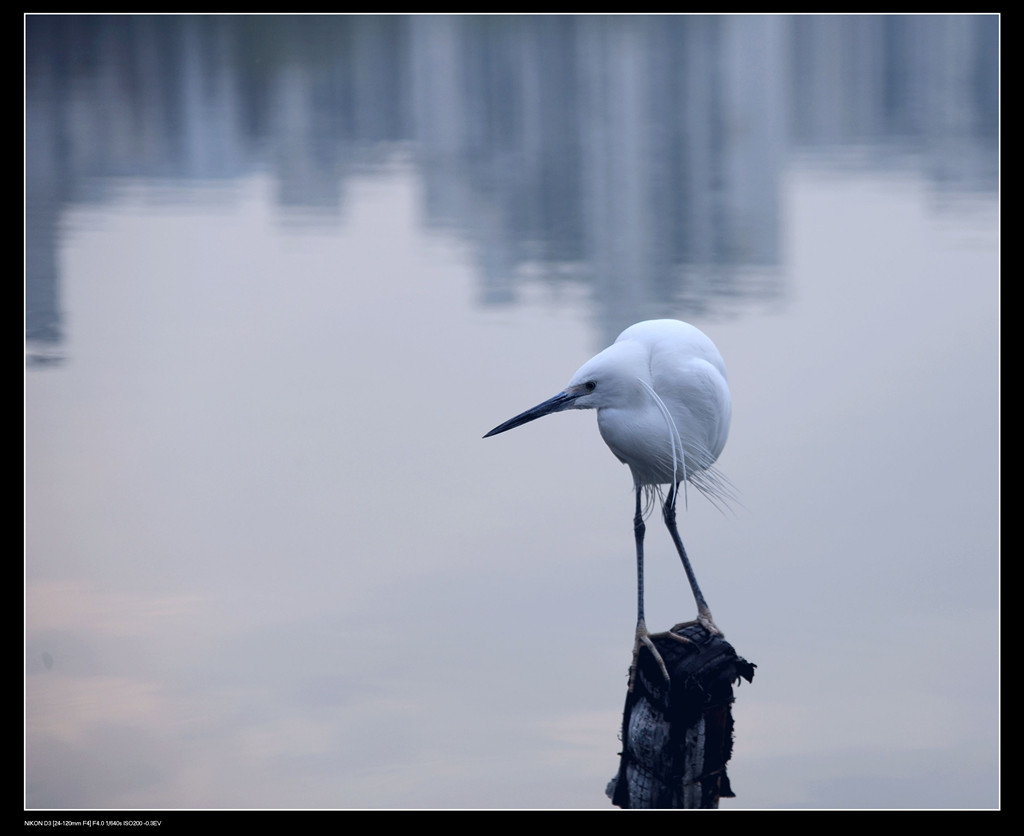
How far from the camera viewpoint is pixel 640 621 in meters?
2.72

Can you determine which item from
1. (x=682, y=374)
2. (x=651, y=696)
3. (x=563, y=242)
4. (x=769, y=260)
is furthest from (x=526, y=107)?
(x=651, y=696)

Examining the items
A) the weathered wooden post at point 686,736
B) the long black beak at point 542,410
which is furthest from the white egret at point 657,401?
the weathered wooden post at point 686,736

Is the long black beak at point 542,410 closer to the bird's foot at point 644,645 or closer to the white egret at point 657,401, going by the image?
the white egret at point 657,401

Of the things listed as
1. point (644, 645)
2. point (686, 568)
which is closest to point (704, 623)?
point (686, 568)

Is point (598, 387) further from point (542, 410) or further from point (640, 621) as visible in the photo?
point (640, 621)

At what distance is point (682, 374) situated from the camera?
114 inches

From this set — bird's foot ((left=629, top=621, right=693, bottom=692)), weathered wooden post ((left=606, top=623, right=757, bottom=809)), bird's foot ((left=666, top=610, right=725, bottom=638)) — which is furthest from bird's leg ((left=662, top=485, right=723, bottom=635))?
weathered wooden post ((left=606, top=623, right=757, bottom=809))

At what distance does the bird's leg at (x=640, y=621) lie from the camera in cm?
254

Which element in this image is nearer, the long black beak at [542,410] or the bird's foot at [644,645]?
the bird's foot at [644,645]

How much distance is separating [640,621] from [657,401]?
562 millimetres

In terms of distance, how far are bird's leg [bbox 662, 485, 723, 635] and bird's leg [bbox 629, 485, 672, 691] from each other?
0.27 ft

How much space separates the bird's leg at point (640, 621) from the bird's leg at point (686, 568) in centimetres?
8

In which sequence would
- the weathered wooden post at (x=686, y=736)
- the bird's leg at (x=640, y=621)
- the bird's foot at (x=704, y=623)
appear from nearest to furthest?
the weathered wooden post at (x=686, y=736), the bird's leg at (x=640, y=621), the bird's foot at (x=704, y=623)

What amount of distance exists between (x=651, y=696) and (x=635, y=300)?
4.31 meters
